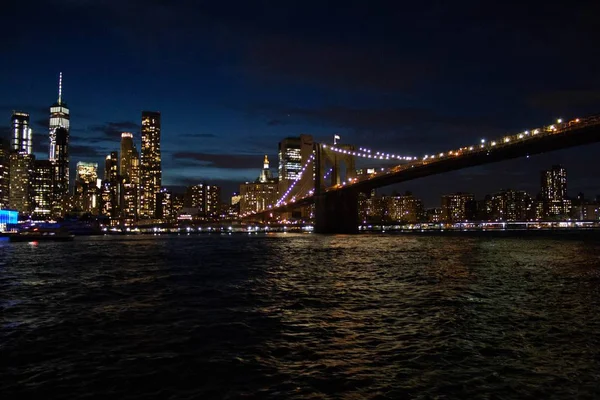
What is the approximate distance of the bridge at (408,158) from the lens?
2346 inches

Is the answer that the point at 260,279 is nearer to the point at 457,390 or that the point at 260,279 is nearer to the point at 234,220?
the point at 457,390

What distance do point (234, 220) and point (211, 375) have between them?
189 m

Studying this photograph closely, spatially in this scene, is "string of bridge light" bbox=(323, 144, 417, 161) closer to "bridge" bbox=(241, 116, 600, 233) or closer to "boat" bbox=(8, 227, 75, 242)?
"bridge" bbox=(241, 116, 600, 233)

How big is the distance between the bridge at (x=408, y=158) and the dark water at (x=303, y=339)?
135ft

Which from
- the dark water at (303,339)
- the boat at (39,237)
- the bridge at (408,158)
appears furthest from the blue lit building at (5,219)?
the dark water at (303,339)

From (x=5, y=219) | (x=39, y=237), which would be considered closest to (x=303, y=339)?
(x=39, y=237)

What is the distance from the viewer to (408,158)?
10025 centimetres

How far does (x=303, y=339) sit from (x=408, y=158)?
91.4 metres

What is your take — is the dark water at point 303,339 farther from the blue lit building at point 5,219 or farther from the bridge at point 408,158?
the blue lit building at point 5,219

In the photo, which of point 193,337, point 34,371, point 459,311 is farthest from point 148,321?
point 459,311

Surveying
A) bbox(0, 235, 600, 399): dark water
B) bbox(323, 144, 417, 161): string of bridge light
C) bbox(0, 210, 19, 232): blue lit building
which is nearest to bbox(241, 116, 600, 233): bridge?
bbox(323, 144, 417, 161): string of bridge light

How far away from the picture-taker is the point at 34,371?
31.2 feet

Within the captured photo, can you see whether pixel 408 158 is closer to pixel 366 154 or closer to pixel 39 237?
pixel 366 154

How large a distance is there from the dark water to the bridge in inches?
1614
